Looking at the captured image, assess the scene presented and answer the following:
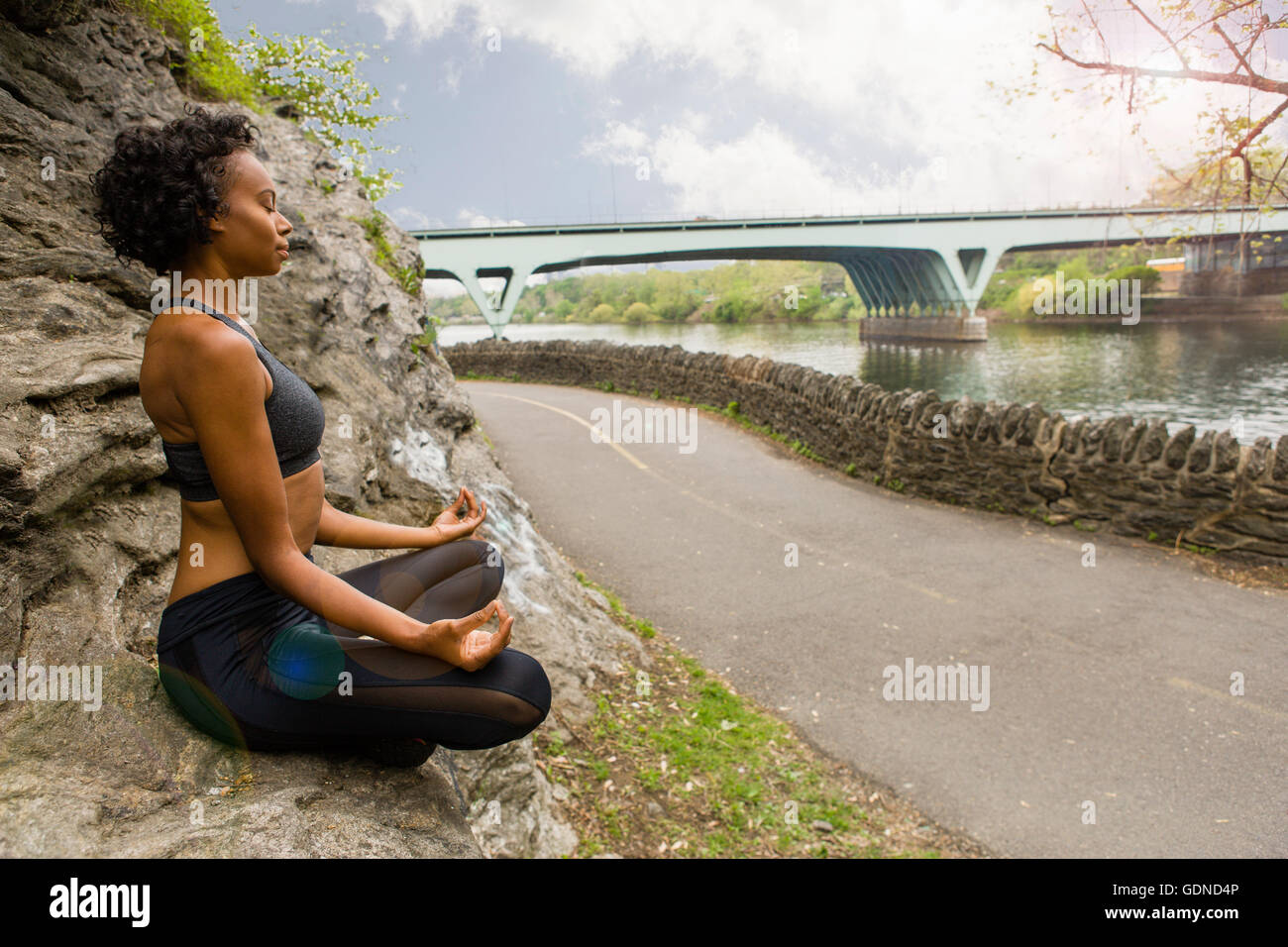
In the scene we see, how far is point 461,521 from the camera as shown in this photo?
3.08 metres

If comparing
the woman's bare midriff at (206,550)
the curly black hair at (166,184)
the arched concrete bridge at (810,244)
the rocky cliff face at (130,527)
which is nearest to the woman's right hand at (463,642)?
the rocky cliff face at (130,527)

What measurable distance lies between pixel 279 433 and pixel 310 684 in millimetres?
726

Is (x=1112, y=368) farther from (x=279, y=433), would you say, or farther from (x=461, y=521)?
(x=279, y=433)

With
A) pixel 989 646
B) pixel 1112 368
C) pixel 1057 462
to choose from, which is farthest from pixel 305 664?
pixel 1112 368

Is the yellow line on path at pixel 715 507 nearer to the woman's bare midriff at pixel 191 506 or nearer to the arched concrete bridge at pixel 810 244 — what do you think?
the woman's bare midriff at pixel 191 506

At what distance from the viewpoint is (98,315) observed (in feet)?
11.1

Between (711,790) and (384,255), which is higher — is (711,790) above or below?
below

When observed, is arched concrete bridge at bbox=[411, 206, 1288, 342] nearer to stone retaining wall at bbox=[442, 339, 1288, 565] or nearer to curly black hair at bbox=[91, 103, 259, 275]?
stone retaining wall at bbox=[442, 339, 1288, 565]

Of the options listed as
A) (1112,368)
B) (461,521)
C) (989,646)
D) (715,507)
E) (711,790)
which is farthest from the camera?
(1112,368)

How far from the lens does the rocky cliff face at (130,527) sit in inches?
76.9

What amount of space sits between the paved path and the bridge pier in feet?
189

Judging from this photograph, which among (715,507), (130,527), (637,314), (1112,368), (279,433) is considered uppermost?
(637,314)

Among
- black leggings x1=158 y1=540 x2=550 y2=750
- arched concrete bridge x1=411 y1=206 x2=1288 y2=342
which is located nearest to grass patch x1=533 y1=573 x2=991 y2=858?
black leggings x1=158 y1=540 x2=550 y2=750

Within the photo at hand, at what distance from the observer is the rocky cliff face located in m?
1.95
